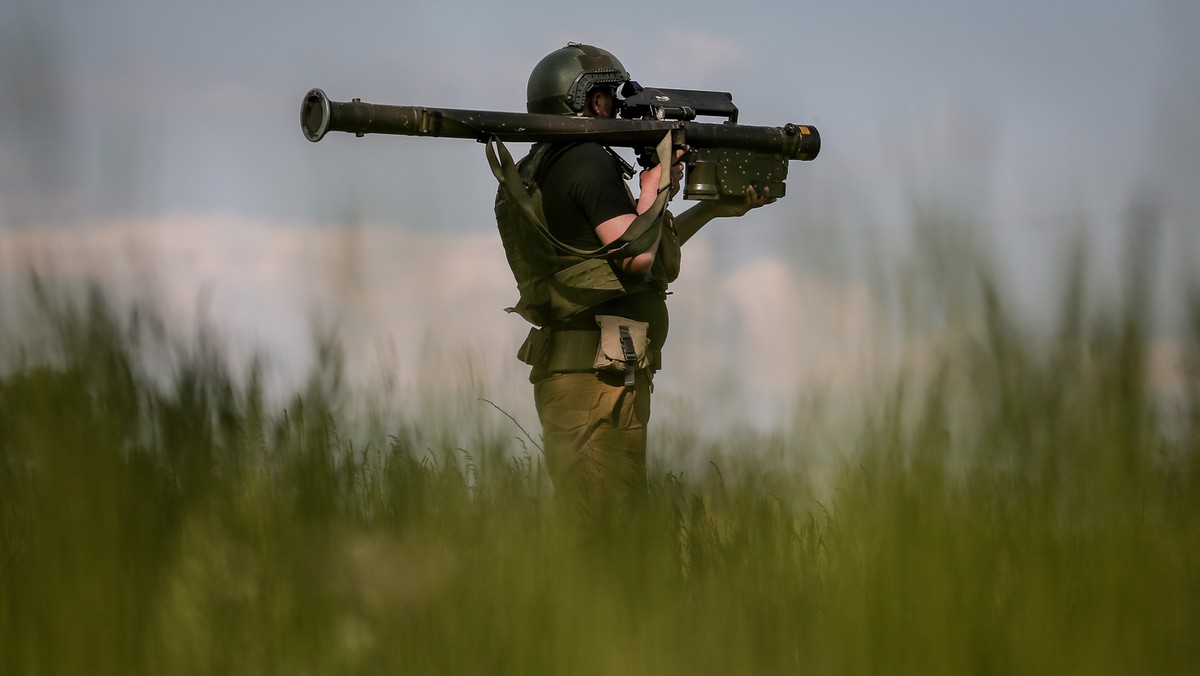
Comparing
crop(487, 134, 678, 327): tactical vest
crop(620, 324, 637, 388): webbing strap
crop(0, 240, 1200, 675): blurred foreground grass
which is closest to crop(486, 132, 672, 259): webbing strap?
crop(487, 134, 678, 327): tactical vest

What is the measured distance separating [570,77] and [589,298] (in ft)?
2.75

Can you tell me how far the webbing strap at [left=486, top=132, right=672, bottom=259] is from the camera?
13.1 feet

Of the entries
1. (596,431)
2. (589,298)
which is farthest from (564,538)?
(589,298)

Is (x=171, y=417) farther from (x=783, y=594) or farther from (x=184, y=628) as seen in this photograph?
(x=783, y=594)

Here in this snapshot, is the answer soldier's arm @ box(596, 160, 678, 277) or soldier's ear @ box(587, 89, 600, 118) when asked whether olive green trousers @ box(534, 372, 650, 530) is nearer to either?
soldier's arm @ box(596, 160, 678, 277)

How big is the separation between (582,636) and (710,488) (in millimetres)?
967

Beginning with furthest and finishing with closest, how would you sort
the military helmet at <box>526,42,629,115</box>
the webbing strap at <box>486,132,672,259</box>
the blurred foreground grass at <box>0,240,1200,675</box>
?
the military helmet at <box>526,42,629,115</box>, the webbing strap at <box>486,132,672,259</box>, the blurred foreground grass at <box>0,240,1200,675</box>

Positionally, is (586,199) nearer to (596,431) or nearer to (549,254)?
(549,254)

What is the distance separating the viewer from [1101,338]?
207 centimetres

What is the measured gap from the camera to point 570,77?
14.4 feet

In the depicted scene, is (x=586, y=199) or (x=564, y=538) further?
(x=586, y=199)

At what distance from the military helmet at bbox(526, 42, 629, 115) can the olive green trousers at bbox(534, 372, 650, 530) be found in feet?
3.29

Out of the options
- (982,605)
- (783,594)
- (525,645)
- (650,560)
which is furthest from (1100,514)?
(525,645)

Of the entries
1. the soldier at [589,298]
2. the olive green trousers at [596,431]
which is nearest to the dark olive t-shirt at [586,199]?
the soldier at [589,298]
